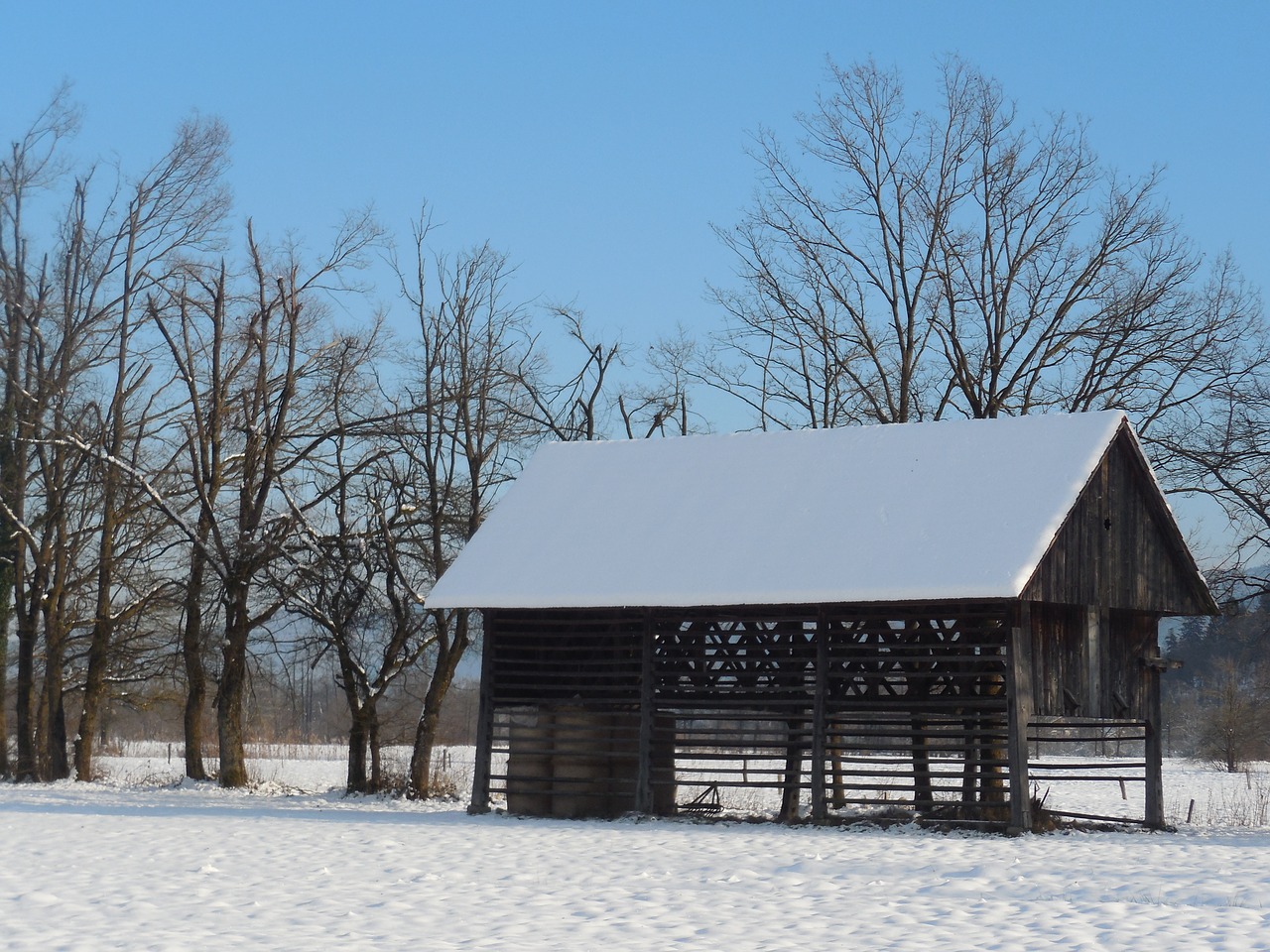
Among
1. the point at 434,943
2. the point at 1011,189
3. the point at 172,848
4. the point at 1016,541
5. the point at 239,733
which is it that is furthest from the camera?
the point at 1011,189

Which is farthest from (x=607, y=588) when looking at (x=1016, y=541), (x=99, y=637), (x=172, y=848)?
(x=99, y=637)

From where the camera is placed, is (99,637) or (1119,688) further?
(99,637)

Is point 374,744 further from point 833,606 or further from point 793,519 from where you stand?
point 833,606

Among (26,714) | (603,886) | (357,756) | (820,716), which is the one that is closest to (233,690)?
(357,756)

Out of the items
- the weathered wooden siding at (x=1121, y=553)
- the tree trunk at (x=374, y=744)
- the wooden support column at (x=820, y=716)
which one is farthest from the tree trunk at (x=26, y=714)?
the weathered wooden siding at (x=1121, y=553)

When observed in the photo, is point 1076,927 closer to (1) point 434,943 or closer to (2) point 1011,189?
(1) point 434,943

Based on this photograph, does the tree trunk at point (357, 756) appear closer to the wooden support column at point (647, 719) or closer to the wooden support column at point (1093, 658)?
the wooden support column at point (647, 719)

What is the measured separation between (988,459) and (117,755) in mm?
42290

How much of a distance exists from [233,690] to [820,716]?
46.3 feet

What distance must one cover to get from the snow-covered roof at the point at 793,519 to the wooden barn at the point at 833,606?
4 cm

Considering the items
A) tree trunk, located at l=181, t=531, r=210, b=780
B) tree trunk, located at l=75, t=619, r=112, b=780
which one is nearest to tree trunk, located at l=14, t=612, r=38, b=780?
tree trunk, located at l=75, t=619, r=112, b=780

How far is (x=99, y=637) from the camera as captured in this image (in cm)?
3042

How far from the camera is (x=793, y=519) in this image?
20.9 metres

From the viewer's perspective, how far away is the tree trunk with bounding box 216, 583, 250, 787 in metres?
28.7
